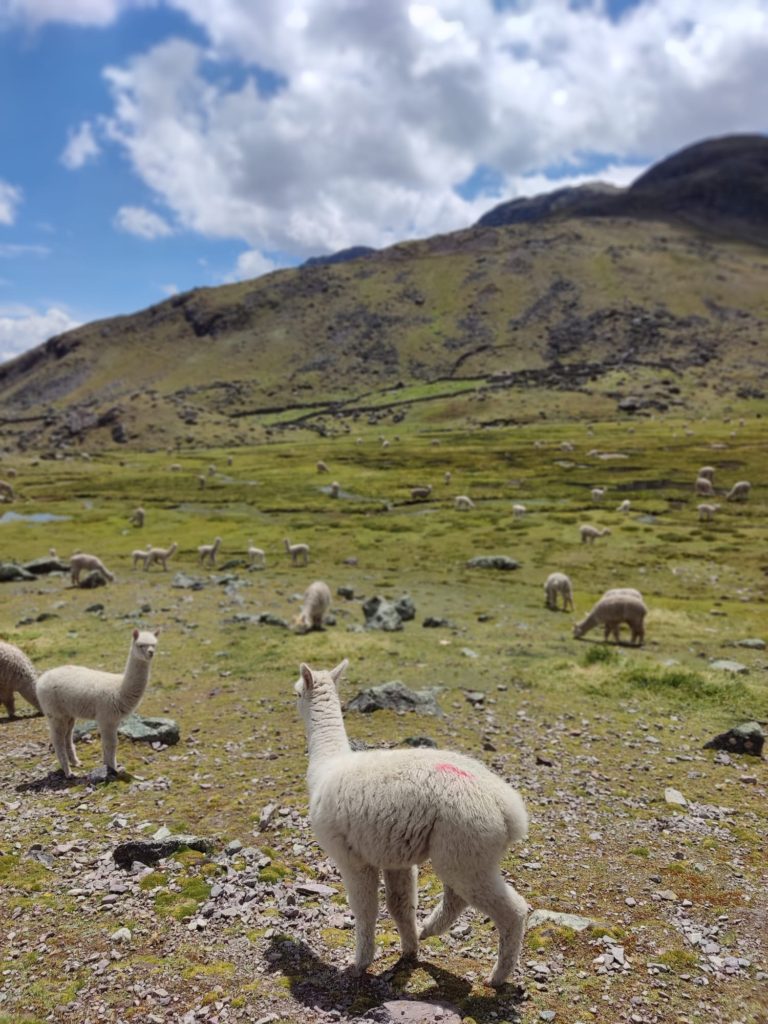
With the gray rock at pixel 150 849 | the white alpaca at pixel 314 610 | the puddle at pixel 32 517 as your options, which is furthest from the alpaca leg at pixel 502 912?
the puddle at pixel 32 517

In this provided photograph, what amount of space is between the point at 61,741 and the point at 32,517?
72.3 meters

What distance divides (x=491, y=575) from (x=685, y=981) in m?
35.1

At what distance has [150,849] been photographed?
384 inches

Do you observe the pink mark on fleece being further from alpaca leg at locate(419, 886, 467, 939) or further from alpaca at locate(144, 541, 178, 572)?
alpaca at locate(144, 541, 178, 572)

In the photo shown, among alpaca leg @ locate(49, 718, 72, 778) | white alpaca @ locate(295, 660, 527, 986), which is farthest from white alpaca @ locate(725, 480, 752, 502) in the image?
white alpaca @ locate(295, 660, 527, 986)

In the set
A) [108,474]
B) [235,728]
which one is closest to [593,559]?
[235,728]

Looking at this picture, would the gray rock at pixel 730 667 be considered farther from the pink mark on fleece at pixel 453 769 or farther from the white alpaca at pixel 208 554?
the white alpaca at pixel 208 554

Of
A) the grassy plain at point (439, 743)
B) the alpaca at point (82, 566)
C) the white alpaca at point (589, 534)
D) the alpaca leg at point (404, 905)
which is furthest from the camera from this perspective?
the white alpaca at point (589, 534)

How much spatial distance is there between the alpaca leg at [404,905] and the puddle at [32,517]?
7465 cm

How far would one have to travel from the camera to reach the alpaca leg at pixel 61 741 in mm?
13047

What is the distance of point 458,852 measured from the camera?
275 inches

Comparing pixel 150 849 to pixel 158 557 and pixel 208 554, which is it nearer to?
pixel 158 557

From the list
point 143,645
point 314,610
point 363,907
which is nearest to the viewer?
point 363,907

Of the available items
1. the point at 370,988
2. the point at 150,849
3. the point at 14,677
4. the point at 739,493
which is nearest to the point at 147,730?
the point at 14,677
